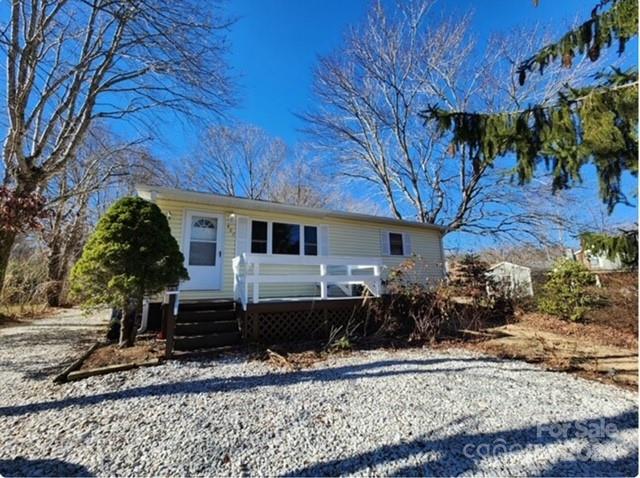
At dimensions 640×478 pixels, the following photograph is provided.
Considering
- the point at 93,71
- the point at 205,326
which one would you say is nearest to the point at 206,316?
the point at 205,326

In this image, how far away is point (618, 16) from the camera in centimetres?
A: 399

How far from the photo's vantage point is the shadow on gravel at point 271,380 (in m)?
3.18

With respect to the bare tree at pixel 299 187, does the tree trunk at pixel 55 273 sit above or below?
below

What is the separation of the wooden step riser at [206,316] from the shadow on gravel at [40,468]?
129 inches

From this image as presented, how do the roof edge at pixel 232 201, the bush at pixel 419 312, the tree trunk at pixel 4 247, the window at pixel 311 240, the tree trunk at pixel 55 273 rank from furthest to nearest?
the tree trunk at pixel 55 273
the window at pixel 311 240
the roof edge at pixel 232 201
the bush at pixel 419 312
the tree trunk at pixel 4 247

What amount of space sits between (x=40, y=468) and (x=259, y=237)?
617 centimetres

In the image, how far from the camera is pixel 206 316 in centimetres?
575

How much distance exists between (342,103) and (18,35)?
39.1 ft

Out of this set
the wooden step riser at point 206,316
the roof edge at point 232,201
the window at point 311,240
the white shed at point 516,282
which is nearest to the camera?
the wooden step riser at point 206,316

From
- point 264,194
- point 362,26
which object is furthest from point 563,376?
point 264,194

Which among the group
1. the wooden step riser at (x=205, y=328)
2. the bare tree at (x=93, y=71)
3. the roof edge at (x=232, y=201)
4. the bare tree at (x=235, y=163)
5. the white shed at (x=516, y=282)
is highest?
the bare tree at (x=235, y=163)

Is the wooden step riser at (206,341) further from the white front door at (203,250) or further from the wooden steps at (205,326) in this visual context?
the white front door at (203,250)

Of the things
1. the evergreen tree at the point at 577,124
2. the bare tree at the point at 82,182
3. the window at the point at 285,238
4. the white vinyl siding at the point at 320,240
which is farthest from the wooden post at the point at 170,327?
the bare tree at the point at 82,182

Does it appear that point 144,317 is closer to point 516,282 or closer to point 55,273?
point 516,282
